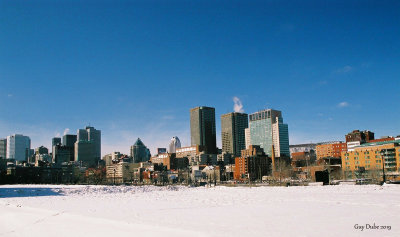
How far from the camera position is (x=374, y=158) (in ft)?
488

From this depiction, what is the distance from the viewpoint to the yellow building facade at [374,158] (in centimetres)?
14118

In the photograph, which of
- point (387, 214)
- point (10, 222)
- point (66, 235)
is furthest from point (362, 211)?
point (10, 222)

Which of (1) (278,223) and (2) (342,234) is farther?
(1) (278,223)

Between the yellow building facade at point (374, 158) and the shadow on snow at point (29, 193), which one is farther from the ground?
the yellow building facade at point (374, 158)

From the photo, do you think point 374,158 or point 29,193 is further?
point 374,158

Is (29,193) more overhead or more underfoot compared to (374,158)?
more underfoot

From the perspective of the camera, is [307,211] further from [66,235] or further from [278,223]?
[66,235]

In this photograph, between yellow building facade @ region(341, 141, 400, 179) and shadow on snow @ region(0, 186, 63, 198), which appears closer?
shadow on snow @ region(0, 186, 63, 198)

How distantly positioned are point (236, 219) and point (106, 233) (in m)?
7.89

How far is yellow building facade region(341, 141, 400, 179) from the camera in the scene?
141m

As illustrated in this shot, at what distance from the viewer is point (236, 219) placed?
21.3 metres

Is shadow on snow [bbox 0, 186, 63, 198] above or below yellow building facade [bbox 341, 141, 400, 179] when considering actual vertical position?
below

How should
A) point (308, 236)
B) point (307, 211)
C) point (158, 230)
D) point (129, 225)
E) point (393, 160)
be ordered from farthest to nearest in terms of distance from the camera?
point (393, 160)
point (307, 211)
point (129, 225)
point (158, 230)
point (308, 236)

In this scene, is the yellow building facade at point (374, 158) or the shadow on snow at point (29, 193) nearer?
the shadow on snow at point (29, 193)
